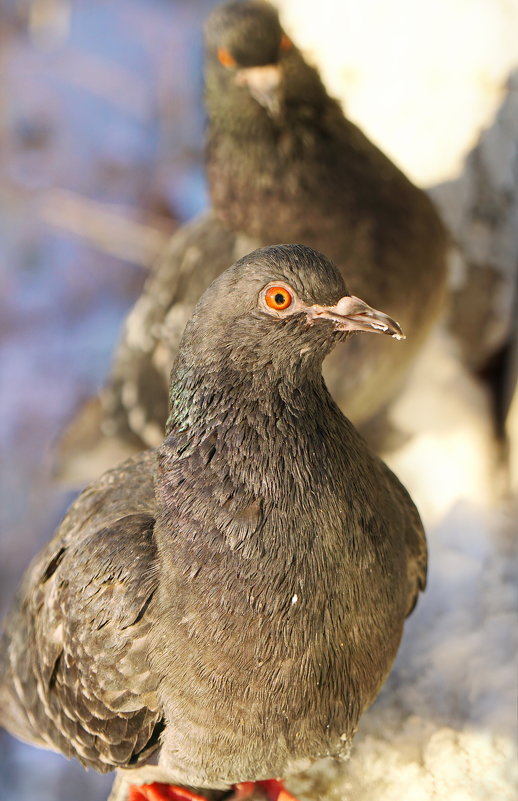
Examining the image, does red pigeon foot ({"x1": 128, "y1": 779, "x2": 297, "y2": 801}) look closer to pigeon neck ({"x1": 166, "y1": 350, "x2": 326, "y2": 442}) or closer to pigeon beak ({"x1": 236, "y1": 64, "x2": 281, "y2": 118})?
pigeon neck ({"x1": 166, "y1": 350, "x2": 326, "y2": 442})

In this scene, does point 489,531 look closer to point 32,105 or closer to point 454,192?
point 454,192

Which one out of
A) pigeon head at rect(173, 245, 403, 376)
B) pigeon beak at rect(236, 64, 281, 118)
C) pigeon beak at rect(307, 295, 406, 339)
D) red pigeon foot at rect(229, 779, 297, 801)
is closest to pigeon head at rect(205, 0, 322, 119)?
pigeon beak at rect(236, 64, 281, 118)

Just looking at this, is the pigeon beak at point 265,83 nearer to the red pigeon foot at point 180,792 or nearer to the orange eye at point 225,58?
the orange eye at point 225,58

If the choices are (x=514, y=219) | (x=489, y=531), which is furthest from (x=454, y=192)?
(x=489, y=531)

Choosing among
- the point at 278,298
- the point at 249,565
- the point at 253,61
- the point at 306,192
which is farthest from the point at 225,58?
the point at 249,565

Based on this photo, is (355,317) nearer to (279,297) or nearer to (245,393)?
(279,297)

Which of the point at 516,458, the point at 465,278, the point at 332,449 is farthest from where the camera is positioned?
the point at 465,278
